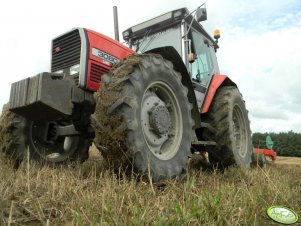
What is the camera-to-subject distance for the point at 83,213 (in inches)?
72.0

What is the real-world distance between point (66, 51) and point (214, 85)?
8.04 ft

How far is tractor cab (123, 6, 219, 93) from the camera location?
5.01 meters

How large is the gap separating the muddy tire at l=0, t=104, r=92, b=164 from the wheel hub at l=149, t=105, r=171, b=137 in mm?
1472

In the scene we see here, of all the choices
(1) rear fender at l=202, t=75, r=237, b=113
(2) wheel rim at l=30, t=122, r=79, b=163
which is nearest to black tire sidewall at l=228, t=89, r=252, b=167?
(1) rear fender at l=202, t=75, r=237, b=113

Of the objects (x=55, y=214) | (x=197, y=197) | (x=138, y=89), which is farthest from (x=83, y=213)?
(x=138, y=89)

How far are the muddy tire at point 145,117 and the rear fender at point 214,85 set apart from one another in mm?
1271

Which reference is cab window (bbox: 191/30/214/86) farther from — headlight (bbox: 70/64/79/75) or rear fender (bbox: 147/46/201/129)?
headlight (bbox: 70/64/79/75)

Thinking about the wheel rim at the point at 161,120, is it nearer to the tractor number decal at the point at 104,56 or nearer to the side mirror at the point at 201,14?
the tractor number decal at the point at 104,56

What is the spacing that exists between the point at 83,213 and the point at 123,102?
1312 millimetres

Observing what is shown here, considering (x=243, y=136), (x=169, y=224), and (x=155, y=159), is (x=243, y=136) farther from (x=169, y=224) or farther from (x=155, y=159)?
(x=169, y=224)

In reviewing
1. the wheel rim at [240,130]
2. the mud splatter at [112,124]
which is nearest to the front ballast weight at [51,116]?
the mud splatter at [112,124]

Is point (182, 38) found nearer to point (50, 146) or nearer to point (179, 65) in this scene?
point (179, 65)
